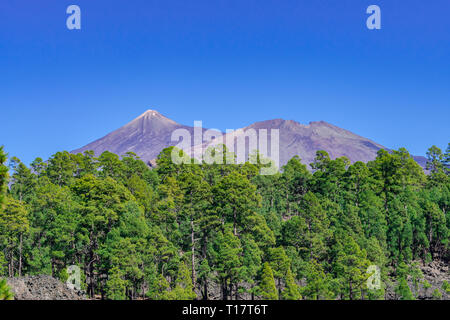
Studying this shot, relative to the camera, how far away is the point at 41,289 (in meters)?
38.7

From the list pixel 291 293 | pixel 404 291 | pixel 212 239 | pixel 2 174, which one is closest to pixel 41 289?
pixel 212 239

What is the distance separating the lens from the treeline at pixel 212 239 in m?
42.4

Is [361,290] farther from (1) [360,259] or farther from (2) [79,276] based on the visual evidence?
(2) [79,276]

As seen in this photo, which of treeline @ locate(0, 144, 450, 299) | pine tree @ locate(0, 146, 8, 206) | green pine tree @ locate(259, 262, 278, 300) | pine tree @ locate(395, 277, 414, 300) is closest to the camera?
pine tree @ locate(0, 146, 8, 206)

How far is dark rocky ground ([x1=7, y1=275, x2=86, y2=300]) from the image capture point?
123ft

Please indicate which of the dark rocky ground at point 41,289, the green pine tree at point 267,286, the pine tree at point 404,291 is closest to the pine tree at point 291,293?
the green pine tree at point 267,286

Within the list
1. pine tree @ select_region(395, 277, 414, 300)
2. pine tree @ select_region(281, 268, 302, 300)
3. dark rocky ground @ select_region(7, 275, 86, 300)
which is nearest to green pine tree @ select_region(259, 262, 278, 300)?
pine tree @ select_region(281, 268, 302, 300)

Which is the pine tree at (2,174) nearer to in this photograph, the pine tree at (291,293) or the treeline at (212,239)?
the treeline at (212,239)

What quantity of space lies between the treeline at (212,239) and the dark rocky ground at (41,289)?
195cm

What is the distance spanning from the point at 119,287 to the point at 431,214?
1558 inches

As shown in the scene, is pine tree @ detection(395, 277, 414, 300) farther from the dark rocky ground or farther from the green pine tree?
the dark rocky ground

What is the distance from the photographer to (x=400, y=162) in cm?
6675

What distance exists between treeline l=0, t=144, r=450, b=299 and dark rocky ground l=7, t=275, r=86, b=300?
6.39 feet
